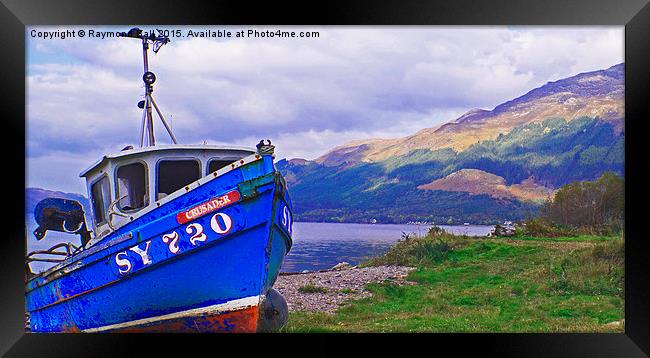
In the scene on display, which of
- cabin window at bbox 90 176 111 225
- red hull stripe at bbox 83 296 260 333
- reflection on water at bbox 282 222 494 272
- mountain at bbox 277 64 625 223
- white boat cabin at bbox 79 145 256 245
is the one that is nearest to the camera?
red hull stripe at bbox 83 296 260 333

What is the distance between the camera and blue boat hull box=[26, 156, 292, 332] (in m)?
7.15

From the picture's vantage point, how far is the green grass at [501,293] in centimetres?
805

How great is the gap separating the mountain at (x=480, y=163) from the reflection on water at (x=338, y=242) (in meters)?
0.13

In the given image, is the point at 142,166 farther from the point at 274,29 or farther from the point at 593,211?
the point at 593,211

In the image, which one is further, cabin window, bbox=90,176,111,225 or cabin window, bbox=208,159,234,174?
cabin window, bbox=90,176,111,225

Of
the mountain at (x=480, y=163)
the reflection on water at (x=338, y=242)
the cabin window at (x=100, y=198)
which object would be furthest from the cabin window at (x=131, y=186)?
the reflection on water at (x=338, y=242)

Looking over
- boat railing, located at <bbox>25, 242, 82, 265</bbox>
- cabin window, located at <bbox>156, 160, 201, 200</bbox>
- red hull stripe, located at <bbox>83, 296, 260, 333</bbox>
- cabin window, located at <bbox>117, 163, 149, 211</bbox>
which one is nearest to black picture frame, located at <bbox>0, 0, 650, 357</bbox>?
red hull stripe, located at <bbox>83, 296, 260, 333</bbox>

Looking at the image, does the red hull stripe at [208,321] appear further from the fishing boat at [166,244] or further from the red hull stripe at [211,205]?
the red hull stripe at [211,205]

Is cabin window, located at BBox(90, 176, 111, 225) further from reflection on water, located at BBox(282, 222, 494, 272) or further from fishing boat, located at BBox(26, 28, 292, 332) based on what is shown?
reflection on water, located at BBox(282, 222, 494, 272)

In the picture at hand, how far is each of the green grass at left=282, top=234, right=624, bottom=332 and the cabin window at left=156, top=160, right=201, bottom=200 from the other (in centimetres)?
192

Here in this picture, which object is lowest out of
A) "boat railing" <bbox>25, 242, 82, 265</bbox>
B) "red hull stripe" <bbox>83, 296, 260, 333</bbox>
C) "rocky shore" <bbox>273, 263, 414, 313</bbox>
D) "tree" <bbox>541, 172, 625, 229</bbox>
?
"red hull stripe" <bbox>83, 296, 260, 333</bbox>

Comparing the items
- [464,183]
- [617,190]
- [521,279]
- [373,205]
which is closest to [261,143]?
[373,205]

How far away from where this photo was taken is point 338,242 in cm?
819

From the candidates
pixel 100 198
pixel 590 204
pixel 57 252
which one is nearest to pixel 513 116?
pixel 590 204
